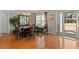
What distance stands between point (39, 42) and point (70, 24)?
73cm

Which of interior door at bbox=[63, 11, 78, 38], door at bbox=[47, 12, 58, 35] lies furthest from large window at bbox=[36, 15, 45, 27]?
interior door at bbox=[63, 11, 78, 38]

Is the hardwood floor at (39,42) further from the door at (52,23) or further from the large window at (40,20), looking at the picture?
the large window at (40,20)

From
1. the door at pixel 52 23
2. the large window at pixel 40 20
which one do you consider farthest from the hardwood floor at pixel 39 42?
the large window at pixel 40 20

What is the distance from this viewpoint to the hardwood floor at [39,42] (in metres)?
3.05

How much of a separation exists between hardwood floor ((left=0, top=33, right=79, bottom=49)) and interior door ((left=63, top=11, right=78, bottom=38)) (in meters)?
0.12

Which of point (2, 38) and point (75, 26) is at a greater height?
point (75, 26)

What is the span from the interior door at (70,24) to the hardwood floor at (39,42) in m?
0.12

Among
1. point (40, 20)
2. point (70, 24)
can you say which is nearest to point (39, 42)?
point (40, 20)

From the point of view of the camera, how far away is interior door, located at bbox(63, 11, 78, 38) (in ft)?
9.93

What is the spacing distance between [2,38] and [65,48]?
1294mm

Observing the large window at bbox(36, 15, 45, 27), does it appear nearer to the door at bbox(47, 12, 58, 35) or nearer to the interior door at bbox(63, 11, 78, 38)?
the door at bbox(47, 12, 58, 35)
